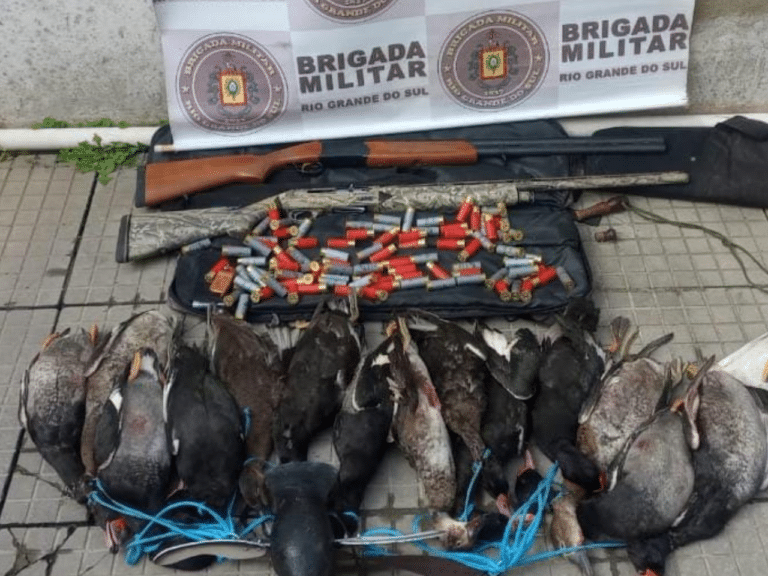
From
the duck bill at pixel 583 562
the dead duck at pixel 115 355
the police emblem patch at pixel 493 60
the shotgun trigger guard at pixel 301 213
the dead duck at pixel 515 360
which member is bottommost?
the duck bill at pixel 583 562

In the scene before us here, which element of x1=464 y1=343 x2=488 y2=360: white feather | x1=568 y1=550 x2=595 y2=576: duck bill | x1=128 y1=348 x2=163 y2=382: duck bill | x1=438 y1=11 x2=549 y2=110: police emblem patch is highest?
x1=438 y1=11 x2=549 y2=110: police emblem patch

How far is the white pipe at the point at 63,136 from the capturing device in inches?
300

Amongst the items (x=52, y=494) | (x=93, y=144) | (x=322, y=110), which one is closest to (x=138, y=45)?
(x=93, y=144)

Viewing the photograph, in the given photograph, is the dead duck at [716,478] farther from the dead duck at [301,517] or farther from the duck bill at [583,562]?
the dead duck at [301,517]

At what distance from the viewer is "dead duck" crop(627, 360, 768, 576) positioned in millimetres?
4910

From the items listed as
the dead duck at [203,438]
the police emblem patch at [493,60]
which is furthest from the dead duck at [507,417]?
the police emblem patch at [493,60]

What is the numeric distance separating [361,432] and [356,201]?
7.32 feet

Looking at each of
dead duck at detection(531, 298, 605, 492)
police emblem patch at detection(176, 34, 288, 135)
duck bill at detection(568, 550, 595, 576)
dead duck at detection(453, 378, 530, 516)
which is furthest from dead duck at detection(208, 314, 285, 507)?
police emblem patch at detection(176, 34, 288, 135)

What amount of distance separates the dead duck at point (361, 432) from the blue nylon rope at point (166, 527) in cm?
48

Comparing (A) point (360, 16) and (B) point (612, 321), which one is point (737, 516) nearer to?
(B) point (612, 321)

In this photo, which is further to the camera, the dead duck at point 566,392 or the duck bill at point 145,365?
the duck bill at point 145,365

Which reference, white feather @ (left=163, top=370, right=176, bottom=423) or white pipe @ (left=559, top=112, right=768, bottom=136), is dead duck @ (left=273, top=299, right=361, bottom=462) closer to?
white feather @ (left=163, top=370, right=176, bottom=423)

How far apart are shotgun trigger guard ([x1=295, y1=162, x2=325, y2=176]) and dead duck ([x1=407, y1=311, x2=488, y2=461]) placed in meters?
1.79

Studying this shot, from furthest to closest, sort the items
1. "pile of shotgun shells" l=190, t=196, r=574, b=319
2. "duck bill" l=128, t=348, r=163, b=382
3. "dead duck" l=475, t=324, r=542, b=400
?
"pile of shotgun shells" l=190, t=196, r=574, b=319 → "dead duck" l=475, t=324, r=542, b=400 → "duck bill" l=128, t=348, r=163, b=382
